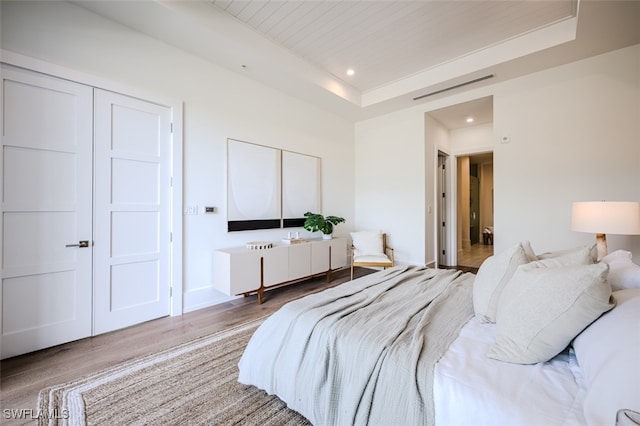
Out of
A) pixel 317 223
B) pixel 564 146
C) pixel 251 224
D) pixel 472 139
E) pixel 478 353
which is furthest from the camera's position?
pixel 472 139

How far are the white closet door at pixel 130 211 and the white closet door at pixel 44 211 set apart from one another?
95 mm

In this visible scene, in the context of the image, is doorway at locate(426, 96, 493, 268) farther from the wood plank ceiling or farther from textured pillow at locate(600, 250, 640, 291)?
textured pillow at locate(600, 250, 640, 291)

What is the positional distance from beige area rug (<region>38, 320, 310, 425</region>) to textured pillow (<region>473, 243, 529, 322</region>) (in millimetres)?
1165

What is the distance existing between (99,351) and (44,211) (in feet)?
4.14

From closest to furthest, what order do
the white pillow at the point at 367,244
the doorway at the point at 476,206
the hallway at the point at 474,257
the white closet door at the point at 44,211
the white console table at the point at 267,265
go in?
the white closet door at the point at 44,211 → the white console table at the point at 267,265 → the white pillow at the point at 367,244 → the hallway at the point at 474,257 → the doorway at the point at 476,206

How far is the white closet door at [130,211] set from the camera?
2502 millimetres

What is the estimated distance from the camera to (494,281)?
144 centimetres

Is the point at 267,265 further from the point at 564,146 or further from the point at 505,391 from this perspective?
the point at 564,146

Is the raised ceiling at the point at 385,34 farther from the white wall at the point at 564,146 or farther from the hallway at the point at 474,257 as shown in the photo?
the hallway at the point at 474,257

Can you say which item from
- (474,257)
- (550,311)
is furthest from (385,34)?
(474,257)

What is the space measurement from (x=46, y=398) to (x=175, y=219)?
169cm

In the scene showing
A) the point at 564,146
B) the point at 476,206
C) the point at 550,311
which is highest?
the point at 564,146

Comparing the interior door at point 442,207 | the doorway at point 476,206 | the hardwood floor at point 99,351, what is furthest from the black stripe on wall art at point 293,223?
the doorway at point 476,206

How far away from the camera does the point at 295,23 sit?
2.96m
